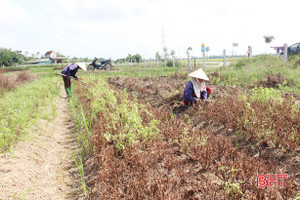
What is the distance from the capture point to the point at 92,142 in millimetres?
3506

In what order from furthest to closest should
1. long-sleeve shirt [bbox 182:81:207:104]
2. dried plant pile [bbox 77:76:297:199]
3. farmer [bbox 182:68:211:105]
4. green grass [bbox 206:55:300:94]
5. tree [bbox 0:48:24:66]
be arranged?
tree [bbox 0:48:24:66] < green grass [bbox 206:55:300:94] < long-sleeve shirt [bbox 182:81:207:104] < farmer [bbox 182:68:211:105] < dried plant pile [bbox 77:76:297:199]

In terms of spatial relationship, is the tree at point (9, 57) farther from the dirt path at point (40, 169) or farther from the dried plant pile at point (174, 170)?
the dried plant pile at point (174, 170)

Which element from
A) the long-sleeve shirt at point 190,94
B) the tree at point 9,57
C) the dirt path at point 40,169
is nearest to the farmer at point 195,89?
the long-sleeve shirt at point 190,94

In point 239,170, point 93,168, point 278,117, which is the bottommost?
point 93,168

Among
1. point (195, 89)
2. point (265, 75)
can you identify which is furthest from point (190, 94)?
point (265, 75)

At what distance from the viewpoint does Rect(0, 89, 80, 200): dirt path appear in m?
2.66

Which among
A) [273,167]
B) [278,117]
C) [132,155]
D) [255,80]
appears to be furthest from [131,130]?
[255,80]

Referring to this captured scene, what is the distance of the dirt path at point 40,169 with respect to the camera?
266 centimetres

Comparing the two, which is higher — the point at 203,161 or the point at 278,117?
the point at 278,117

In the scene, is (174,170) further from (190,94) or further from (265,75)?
(265,75)

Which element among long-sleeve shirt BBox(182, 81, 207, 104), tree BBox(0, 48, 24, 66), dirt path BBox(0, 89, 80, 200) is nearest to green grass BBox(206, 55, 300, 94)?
long-sleeve shirt BBox(182, 81, 207, 104)

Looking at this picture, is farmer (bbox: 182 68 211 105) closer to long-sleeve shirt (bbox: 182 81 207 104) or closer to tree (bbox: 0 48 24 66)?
long-sleeve shirt (bbox: 182 81 207 104)

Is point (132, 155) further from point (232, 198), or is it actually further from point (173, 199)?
point (232, 198)

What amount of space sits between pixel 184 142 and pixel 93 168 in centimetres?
134
